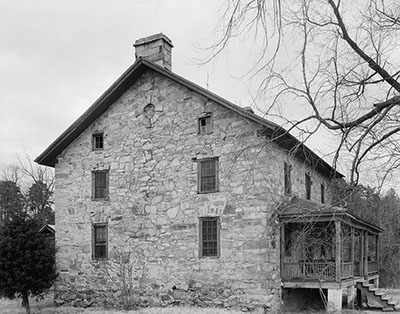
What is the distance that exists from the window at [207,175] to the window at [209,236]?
44.5 inches

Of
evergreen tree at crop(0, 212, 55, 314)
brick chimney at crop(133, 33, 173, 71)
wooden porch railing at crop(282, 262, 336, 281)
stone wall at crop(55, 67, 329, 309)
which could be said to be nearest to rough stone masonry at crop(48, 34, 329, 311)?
stone wall at crop(55, 67, 329, 309)

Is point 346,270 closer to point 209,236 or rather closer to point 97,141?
point 209,236

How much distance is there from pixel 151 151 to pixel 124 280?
5246mm

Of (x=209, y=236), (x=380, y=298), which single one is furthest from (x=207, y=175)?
(x=380, y=298)

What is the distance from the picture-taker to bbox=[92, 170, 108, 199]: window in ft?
69.6

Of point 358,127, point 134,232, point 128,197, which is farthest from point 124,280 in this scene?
point 358,127

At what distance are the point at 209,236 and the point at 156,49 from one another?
8183 mm

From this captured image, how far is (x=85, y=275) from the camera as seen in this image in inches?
826

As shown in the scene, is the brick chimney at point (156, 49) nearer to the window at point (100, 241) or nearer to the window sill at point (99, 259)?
the window at point (100, 241)

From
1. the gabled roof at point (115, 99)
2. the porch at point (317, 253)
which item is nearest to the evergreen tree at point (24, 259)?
the gabled roof at point (115, 99)

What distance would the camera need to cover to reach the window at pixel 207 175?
735 inches

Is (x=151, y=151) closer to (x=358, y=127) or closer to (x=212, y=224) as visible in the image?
(x=212, y=224)

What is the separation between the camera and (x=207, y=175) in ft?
62.0

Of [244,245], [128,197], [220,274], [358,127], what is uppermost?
[358,127]
